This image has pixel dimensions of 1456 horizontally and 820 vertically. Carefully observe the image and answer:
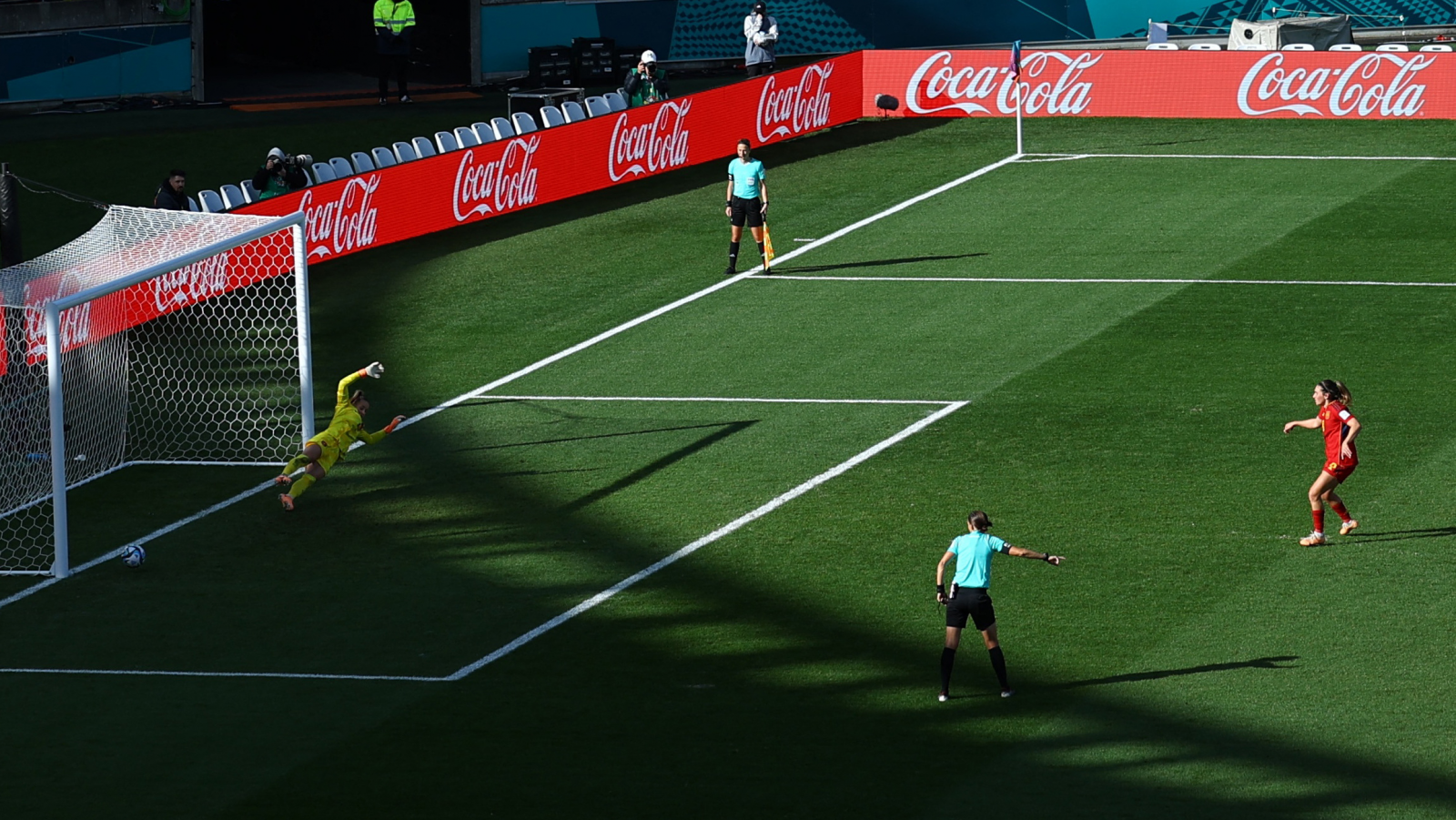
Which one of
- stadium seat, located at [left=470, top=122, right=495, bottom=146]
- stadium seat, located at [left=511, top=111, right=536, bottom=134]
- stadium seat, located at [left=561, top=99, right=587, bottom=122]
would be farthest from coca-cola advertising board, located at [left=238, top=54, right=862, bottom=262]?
stadium seat, located at [left=470, top=122, right=495, bottom=146]

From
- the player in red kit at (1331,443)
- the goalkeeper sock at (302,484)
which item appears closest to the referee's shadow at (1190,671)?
the player in red kit at (1331,443)

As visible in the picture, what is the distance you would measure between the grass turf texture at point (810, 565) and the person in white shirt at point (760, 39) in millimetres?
16899

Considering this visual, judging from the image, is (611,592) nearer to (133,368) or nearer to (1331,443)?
(1331,443)

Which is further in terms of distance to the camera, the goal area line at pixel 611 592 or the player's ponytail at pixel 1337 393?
the player's ponytail at pixel 1337 393

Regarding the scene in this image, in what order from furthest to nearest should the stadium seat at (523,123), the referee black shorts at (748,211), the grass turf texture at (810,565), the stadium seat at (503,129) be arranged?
the stadium seat at (503,129), the stadium seat at (523,123), the referee black shorts at (748,211), the grass turf texture at (810,565)

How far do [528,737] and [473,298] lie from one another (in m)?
16.3

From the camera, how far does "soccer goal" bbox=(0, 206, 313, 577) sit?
2138 centimetres

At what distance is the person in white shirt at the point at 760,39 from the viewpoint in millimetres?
49562

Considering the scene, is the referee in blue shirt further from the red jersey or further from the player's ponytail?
the player's ponytail

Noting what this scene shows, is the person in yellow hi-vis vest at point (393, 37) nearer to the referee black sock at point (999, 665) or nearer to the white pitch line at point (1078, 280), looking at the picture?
the white pitch line at point (1078, 280)

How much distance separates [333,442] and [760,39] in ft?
99.1

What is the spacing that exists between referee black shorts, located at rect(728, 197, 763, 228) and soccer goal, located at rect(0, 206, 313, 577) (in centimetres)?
752

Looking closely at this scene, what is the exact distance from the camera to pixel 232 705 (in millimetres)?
16250

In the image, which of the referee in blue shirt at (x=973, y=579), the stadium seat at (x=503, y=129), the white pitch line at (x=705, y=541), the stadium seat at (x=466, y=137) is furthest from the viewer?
the stadium seat at (x=503, y=129)
